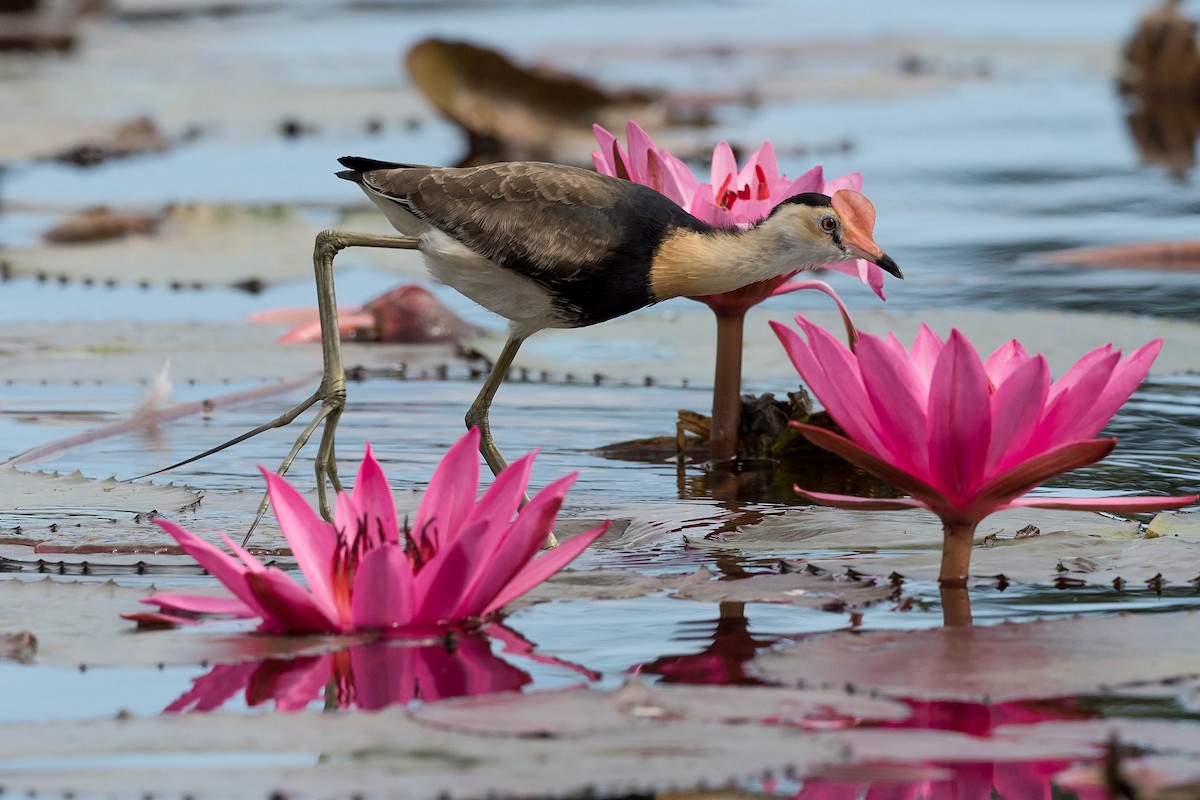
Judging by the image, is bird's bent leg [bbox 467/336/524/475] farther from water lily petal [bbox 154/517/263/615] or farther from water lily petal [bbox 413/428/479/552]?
water lily petal [bbox 154/517/263/615]

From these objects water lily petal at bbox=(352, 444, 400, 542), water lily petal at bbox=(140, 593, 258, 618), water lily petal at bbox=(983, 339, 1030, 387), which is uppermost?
water lily petal at bbox=(983, 339, 1030, 387)

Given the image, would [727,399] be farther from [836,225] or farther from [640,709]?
[640,709]

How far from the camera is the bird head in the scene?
3.68 metres

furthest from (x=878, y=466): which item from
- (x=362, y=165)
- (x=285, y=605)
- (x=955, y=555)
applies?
(x=362, y=165)

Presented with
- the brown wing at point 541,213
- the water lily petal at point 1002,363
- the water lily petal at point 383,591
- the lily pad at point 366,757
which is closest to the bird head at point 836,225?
the brown wing at point 541,213

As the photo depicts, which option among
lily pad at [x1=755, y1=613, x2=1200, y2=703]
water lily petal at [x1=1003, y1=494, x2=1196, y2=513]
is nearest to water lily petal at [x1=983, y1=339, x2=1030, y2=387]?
water lily petal at [x1=1003, y1=494, x2=1196, y2=513]

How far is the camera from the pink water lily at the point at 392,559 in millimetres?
2797

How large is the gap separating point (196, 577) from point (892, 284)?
4.07 metres

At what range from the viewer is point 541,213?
3.78m

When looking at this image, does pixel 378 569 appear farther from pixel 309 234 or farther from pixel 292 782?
pixel 309 234

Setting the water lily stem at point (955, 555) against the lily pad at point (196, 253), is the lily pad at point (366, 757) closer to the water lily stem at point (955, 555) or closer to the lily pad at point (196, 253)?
the water lily stem at point (955, 555)

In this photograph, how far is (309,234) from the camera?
7664 millimetres

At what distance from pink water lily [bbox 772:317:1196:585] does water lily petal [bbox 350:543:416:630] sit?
67 centimetres

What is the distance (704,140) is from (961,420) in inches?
335
